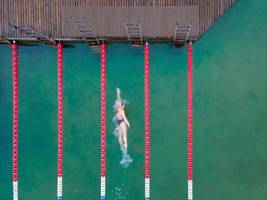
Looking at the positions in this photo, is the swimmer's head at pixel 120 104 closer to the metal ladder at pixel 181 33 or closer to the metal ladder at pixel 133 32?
the metal ladder at pixel 133 32

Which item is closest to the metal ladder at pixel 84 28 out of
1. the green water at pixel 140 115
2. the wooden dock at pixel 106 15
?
the wooden dock at pixel 106 15

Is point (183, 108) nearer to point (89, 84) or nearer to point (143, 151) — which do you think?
point (143, 151)

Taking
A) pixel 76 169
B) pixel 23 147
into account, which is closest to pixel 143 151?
pixel 76 169

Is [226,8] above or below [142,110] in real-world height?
above

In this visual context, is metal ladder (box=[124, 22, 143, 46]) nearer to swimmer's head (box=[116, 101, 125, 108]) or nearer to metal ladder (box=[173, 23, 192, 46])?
metal ladder (box=[173, 23, 192, 46])

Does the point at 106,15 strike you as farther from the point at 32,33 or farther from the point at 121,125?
the point at 121,125

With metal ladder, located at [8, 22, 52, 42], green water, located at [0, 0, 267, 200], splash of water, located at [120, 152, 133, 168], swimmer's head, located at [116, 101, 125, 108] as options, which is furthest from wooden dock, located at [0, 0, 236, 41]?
splash of water, located at [120, 152, 133, 168]
